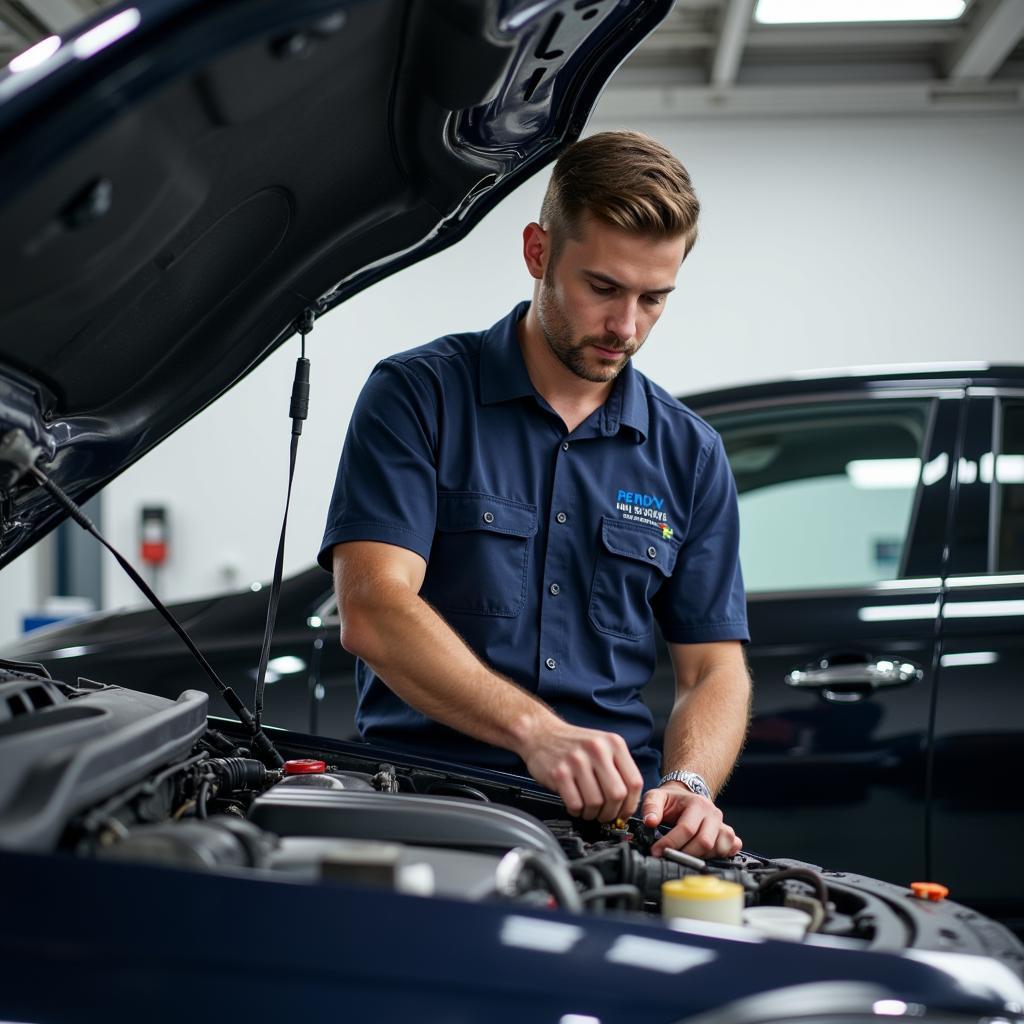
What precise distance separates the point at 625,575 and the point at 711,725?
0.27 metres

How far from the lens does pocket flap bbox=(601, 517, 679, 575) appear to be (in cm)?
187

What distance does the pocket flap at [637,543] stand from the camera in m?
1.87

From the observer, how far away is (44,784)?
96 centimetres

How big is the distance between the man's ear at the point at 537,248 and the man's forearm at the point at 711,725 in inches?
28.7

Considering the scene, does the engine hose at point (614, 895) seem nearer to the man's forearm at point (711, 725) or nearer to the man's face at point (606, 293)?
the man's forearm at point (711, 725)

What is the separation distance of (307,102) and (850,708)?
169cm

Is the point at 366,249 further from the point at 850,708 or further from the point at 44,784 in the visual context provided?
the point at 850,708

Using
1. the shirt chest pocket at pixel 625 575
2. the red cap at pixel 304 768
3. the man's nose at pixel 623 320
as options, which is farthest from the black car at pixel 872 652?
the red cap at pixel 304 768

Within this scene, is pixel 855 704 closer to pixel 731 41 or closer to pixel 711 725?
pixel 711 725

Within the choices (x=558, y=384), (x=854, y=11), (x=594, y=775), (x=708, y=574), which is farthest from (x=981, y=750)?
(x=854, y=11)

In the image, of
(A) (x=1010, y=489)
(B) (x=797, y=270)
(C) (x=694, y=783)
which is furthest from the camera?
(B) (x=797, y=270)

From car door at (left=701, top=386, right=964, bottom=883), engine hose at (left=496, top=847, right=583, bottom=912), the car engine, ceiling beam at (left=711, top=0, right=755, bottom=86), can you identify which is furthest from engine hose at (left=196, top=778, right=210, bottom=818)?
ceiling beam at (left=711, top=0, right=755, bottom=86)

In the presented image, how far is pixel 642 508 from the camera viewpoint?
1.92 meters

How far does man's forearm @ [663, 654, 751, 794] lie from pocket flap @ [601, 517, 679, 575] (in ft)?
0.68
